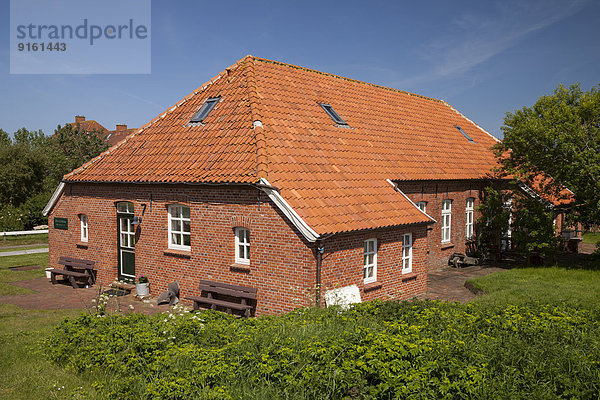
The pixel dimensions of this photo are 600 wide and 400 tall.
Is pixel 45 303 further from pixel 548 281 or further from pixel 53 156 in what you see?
pixel 53 156

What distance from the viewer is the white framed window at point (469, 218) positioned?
19672 millimetres

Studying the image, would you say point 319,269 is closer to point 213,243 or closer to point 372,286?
point 372,286

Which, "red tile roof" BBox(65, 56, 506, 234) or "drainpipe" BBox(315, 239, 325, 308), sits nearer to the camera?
"drainpipe" BBox(315, 239, 325, 308)

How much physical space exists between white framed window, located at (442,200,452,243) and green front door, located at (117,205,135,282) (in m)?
11.7

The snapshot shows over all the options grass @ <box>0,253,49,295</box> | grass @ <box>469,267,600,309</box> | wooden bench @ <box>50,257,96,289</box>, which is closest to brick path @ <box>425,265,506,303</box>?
grass @ <box>469,267,600,309</box>

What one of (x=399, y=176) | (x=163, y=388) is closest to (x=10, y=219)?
(x=399, y=176)

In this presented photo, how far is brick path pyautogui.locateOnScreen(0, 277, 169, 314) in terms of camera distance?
12364mm

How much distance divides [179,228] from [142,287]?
81.0 inches

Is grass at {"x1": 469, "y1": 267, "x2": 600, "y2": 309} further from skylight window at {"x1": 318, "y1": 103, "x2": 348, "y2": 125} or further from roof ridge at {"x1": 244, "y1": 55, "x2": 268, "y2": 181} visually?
skylight window at {"x1": 318, "y1": 103, "x2": 348, "y2": 125}

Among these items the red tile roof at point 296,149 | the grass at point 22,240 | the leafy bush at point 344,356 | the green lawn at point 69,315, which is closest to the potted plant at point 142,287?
the green lawn at point 69,315

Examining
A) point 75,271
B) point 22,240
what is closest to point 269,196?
point 75,271

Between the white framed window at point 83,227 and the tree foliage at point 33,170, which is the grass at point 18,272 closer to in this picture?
the white framed window at point 83,227

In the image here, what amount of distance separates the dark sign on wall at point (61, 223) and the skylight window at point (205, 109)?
6112 millimetres

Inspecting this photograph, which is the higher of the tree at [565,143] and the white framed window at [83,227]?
the tree at [565,143]
